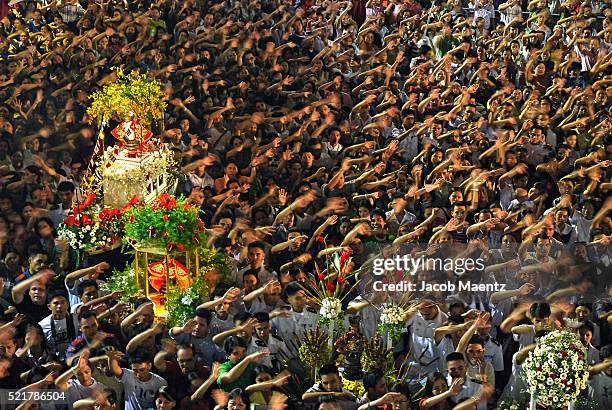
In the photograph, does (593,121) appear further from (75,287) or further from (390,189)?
(75,287)

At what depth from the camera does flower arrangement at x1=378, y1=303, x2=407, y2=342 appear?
11555 millimetres

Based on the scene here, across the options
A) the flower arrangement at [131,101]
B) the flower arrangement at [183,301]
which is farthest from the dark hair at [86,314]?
the flower arrangement at [131,101]

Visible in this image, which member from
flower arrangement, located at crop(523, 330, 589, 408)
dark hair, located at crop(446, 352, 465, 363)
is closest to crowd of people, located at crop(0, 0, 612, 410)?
dark hair, located at crop(446, 352, 465, 363)

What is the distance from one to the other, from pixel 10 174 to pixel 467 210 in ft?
17.7

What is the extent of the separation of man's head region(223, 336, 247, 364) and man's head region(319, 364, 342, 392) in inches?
32.8

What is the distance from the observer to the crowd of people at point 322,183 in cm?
1101

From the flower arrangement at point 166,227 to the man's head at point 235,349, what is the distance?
6.08 feet

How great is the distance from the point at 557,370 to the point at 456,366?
120cm

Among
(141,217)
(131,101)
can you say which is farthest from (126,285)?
(131,101)

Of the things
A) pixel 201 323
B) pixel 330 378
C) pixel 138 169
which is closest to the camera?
pixel 330 378

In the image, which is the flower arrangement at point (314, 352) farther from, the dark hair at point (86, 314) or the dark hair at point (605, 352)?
the dark hair at point (605, 352)

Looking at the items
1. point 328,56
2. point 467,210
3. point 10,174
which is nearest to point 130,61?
point 328,56

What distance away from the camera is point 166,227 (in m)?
12.5

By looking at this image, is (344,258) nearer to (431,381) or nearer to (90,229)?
(431,381)
